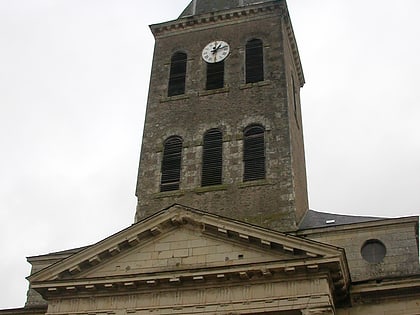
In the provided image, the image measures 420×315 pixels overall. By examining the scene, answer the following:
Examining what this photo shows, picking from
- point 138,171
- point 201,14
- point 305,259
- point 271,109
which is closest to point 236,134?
point 271,109

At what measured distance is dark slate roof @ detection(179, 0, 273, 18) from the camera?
103 feet

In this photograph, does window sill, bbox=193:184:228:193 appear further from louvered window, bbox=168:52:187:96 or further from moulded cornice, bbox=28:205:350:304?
louvered window, bbox=168:52:187:96

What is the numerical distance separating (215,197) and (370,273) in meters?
6.54

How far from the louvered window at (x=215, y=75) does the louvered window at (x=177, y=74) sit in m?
1.13

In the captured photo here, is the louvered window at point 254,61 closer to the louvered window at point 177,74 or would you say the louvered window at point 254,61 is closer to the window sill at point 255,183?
the louvered window at point 177,74

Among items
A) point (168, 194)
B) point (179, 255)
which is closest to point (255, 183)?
point (168, 194)

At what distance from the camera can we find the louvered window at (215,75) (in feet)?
94.4

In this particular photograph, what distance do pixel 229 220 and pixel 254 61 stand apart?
11.0 meters

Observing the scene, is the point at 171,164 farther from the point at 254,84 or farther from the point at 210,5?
the point at 210,5

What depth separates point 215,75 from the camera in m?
29.1

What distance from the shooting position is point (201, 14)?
30859 mm

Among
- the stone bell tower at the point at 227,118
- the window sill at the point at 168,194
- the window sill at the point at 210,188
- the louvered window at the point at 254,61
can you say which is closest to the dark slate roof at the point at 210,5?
the stone bell tower at the point at 227,118

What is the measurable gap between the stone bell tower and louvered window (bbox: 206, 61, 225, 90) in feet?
0.15

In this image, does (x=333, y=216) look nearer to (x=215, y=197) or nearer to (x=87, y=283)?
(x=215, y=197)
